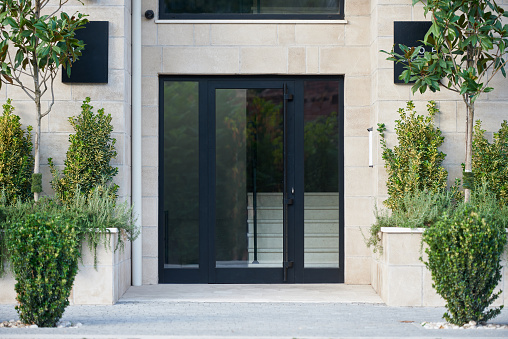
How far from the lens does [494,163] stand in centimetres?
802

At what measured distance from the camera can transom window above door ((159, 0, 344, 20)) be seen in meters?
8.96

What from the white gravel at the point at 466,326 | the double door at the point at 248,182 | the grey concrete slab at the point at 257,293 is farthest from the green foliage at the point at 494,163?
the white gravel at the point at 466,326

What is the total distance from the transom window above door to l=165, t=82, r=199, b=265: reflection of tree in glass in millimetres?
890

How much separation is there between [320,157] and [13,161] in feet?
12.0

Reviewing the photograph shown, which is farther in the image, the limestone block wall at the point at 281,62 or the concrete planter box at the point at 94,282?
the limestone block wall at the point at 281,62

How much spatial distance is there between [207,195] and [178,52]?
183 cm

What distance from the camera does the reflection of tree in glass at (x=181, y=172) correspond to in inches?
351

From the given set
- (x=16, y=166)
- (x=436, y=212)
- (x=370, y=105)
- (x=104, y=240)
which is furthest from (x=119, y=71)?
(x=436, y=212)

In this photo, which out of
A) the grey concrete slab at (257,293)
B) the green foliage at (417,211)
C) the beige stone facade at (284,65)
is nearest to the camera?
the green foliage at (417,211)

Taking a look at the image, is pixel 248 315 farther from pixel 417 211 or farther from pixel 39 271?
pixel 417 211

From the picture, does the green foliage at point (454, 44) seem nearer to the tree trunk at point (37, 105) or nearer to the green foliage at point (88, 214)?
the green foliage at point (88, 214)

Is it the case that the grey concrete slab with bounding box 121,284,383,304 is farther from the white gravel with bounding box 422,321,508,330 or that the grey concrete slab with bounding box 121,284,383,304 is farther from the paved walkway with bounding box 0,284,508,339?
the white gravel with bounding box 422,321,508,330

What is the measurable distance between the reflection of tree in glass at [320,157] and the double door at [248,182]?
13 mm

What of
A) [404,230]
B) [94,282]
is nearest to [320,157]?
[404,230]
